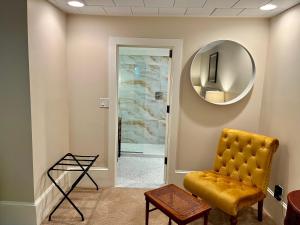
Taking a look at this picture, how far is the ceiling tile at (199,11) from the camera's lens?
2.40m

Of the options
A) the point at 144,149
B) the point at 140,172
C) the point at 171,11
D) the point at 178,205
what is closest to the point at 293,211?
the point at 178,205

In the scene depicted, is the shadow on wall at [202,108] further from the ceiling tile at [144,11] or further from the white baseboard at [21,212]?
the white baseboard at [21,212]

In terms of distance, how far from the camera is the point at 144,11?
99.5 inches

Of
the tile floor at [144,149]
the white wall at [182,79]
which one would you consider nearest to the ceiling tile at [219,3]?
the white wall at [182,79]

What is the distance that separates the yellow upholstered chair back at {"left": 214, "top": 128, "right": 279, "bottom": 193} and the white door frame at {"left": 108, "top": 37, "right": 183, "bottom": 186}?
0.58 metres

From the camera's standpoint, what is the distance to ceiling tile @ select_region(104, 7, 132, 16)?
2447 millimetres

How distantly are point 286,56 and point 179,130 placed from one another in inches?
55.0

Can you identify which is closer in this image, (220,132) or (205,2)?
(205,2)

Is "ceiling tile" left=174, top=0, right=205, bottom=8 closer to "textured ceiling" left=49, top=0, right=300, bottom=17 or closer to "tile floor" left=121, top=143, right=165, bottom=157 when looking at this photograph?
"textured ceiling" left=49, top=0, right=300, bottom=17

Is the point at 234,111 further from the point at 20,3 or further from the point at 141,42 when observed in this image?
the point at 20,3

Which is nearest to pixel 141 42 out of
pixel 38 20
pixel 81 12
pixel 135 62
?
pixel 81 12

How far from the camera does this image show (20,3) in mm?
1905

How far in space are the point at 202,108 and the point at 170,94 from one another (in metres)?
0.43

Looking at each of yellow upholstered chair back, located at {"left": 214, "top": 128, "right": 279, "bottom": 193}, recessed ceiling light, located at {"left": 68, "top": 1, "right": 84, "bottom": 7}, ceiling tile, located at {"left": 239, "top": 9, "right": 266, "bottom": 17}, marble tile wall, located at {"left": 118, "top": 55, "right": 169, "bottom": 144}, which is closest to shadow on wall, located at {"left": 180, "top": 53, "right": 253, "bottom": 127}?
yellow upholstered chair back, located at {"left": 214, "top": 128, "right": 279, "bottom": 193}
